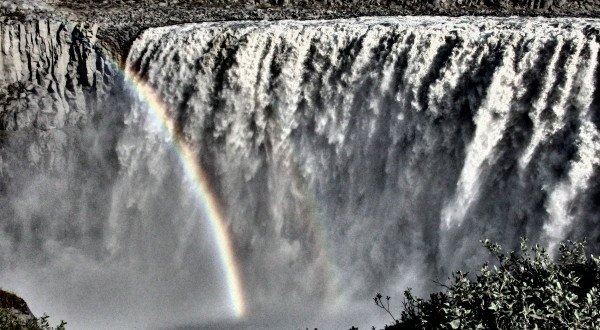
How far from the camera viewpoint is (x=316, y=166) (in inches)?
625


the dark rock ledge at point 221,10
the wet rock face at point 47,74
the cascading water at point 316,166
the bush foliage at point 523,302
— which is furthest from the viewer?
the wet rock face at point 47,74

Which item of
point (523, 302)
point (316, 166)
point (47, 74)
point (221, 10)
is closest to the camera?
point (523, 302)

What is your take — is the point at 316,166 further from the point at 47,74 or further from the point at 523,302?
the point at 523,302

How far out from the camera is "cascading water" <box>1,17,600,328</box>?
1308cm

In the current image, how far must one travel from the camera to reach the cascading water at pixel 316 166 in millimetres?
Answer: 13078

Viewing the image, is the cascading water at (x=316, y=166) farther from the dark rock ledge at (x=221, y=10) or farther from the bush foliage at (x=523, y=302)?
the bush foliage at (x=523, y=302)

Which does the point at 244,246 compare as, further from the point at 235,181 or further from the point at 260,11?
the point at 260,11

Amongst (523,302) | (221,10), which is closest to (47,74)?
(221,10)

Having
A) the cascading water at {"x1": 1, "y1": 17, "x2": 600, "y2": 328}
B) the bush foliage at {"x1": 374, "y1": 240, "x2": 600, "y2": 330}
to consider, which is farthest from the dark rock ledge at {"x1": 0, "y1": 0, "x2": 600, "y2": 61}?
the bush foliage at {"x1": 374, "y1": 240, "x2": 600, "y2": 330}

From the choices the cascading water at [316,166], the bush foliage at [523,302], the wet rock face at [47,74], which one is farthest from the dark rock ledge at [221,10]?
the bush foliage at [523,302]

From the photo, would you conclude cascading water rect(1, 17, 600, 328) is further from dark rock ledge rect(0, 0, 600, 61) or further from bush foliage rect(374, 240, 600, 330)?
bush foliage rect(374, 240, 600, 330)

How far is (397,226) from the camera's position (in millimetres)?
14922

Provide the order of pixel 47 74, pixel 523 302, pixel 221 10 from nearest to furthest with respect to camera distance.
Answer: pixel 523 302 → pixel 47 74 → pixel 221 10

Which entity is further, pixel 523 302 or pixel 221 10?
pixel 221 10
